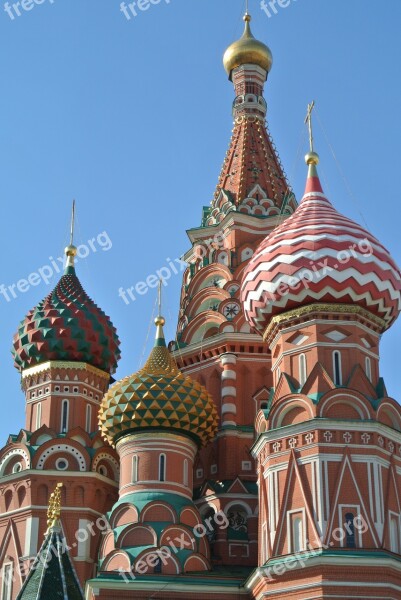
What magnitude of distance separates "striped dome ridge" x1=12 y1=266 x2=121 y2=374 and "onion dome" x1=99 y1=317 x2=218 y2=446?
2.62 metres

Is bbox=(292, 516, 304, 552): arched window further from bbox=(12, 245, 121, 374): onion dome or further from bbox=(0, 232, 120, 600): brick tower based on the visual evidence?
bbox=(12, 245, 121, 374): onion dome

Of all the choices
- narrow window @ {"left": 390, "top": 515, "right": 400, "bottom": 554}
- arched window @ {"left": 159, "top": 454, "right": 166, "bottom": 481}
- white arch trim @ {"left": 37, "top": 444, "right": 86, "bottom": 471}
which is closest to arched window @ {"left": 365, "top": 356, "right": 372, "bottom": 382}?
narrow window @ {"left": 390, "top": 515, "right": 400, "bottom": 554}

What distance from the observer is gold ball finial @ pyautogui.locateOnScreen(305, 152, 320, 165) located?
28484 millimetres

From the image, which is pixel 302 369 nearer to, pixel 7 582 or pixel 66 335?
pixel 66 335

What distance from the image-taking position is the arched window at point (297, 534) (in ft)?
77.5

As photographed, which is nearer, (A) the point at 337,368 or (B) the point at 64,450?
(A) the point at 337,368

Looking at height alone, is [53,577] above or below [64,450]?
below

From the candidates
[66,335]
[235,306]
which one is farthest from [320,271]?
[66,335]

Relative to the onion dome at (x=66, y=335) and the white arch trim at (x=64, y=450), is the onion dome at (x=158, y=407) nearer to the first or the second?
the white arch trim at (x=64, y=450)

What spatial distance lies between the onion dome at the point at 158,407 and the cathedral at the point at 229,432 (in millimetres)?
42

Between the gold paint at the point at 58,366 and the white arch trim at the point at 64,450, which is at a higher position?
the gold paint at the point at 58,366

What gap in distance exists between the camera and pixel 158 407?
27219mm

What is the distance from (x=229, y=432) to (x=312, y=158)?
6.29 metres

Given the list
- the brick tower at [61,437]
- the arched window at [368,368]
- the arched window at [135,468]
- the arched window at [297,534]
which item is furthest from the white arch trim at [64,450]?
the arched window at [368,368]
